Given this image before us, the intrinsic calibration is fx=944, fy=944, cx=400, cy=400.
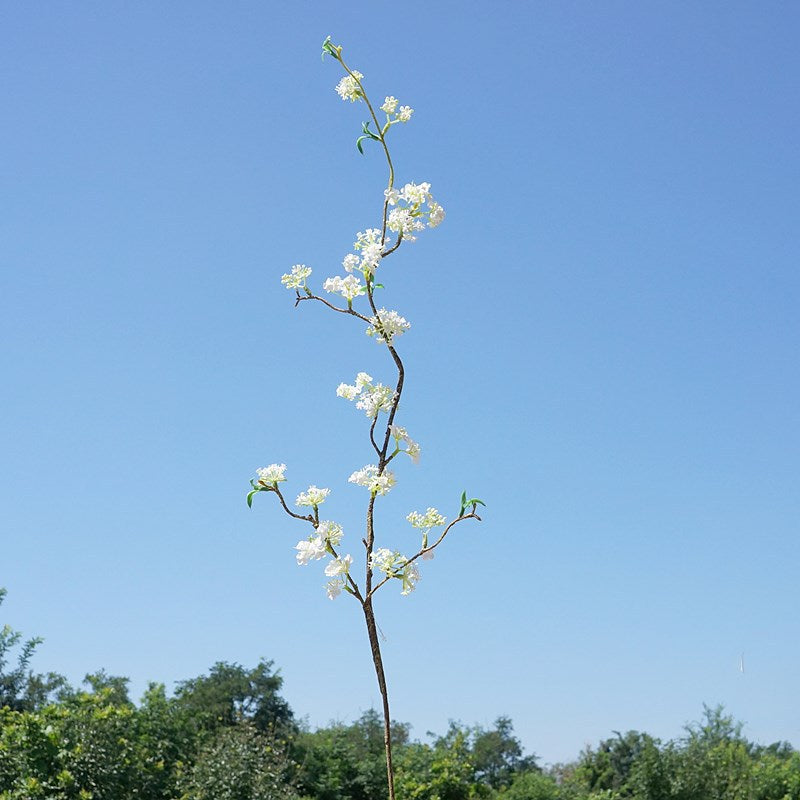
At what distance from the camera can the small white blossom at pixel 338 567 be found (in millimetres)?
3384

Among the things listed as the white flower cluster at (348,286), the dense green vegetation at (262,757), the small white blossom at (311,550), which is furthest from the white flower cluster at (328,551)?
the dense green vegetation at (262,757)

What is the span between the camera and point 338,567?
3385 millimetres

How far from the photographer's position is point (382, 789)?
38.8 ft

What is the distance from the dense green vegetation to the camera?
8305 mm

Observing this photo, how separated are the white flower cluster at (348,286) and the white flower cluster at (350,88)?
755 millimetres

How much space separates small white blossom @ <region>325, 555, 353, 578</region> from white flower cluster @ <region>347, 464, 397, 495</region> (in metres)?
0.28

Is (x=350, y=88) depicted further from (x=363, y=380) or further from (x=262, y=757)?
(x=262, y=757)

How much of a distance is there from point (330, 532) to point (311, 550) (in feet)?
0.31

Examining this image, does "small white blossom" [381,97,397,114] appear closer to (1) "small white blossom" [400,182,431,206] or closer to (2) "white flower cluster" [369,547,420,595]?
(1) "small white blossom" [400,182,431,206]

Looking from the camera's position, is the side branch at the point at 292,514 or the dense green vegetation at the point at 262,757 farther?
the dense green vegetation at the point at 262,757

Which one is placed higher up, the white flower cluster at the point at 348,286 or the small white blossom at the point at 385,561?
the white flower cluster at the point at 348,286

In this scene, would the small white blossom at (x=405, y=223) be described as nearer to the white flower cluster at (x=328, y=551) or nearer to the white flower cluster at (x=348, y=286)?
the white flower cluster at (x=348, y=286)

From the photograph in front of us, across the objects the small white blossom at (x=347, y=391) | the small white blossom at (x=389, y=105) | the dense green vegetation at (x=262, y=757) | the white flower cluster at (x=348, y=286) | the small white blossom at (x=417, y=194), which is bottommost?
the dense green vegetation at (x=262, y=757)

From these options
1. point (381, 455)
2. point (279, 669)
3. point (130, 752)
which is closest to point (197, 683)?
point (279, 669)
